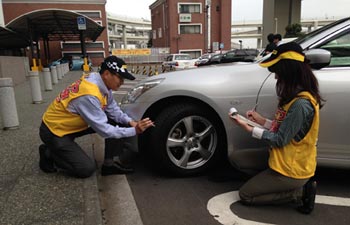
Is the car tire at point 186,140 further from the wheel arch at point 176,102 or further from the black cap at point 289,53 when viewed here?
the black cap at point 289,53

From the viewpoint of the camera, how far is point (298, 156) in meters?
2.49

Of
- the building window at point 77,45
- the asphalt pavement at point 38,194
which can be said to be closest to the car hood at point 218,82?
the asphalt pavement at point 38,194

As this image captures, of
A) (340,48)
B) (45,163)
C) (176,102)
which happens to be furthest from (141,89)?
(340,48)

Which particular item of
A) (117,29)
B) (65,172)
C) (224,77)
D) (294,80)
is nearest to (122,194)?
(65,172)

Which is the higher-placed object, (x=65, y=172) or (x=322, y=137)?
(x=322, y=137)

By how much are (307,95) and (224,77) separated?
2.77 ft

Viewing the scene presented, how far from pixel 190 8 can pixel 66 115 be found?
51.0 meters

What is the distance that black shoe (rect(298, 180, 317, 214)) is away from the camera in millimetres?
2551

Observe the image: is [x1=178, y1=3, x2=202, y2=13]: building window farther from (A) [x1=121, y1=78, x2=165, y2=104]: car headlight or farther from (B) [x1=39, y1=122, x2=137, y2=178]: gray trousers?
(B) [x1=39, y1=122, x2=137, y2=178]: gray trousers

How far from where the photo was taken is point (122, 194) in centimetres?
301

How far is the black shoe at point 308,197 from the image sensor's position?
2.55m

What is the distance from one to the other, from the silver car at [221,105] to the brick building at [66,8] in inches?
1597

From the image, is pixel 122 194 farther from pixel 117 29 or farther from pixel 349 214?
pixel 117 29

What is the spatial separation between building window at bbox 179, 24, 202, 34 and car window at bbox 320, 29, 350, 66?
4929 cm
